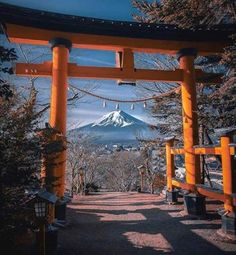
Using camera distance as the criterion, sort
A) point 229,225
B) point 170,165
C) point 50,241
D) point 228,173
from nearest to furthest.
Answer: point 50,241
point 229,225
point 228,173
point 170,165

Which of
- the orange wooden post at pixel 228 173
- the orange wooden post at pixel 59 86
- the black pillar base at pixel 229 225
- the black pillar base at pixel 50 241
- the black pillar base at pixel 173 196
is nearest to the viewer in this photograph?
the black pillar base at pixel 50 241

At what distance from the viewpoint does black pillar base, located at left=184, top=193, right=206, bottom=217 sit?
7344 mm

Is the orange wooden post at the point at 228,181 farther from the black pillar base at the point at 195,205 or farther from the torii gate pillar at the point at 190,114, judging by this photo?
the torii gate pillar at the point at 190,114

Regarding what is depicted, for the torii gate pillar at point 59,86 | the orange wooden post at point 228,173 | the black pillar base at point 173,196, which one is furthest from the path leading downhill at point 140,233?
the torii gate pillar at point 59,86

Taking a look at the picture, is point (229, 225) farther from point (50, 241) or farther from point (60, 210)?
point (60, 210)

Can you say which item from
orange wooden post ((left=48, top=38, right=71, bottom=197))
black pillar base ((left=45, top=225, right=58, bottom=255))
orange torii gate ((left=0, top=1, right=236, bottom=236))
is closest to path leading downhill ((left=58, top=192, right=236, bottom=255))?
black pillar base ((left=45, top=225, right=58, bottom=255))

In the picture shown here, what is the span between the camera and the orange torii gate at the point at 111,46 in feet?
24.0

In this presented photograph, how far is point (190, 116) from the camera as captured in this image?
823 centimetres

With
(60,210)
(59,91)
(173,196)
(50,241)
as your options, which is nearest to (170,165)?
(173,196)

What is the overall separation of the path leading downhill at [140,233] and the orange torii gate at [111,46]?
91cm

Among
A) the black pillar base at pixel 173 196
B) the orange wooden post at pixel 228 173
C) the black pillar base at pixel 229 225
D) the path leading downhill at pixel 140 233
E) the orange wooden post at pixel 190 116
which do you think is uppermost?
the orange wooden post at pixel 190 116

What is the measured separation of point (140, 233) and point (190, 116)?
3.60m

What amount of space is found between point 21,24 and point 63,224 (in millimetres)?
4869

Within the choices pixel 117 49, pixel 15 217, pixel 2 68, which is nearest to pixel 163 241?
pixel 15 217
